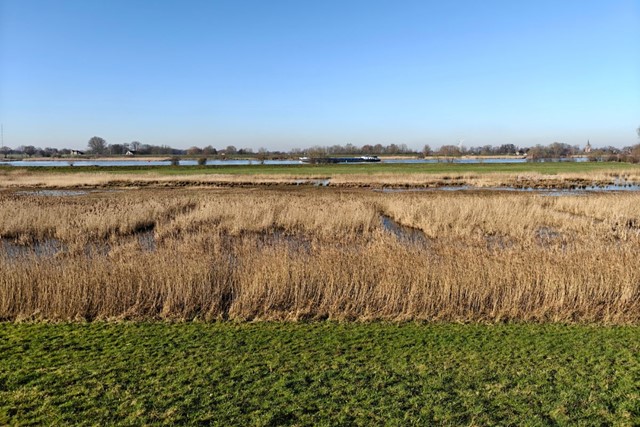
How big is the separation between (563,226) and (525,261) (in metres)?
11.0

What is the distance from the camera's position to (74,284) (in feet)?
26.3

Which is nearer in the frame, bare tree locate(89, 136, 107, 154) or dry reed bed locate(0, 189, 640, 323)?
dry reed bed locate(0, 189, 640, 323)

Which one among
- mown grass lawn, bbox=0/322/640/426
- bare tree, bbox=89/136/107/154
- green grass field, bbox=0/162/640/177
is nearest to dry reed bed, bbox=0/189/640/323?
mown grass lawn, bbox=0/322/640/426

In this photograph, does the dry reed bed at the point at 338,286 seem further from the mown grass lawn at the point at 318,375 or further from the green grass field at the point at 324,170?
the green grass field at the point at 324,170

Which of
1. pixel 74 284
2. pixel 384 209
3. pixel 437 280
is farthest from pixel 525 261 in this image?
pixel 384 209

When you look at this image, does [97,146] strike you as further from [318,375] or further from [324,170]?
[318,375]

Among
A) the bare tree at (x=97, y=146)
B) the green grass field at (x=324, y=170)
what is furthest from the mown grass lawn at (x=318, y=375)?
the bare tree at (x=97, y=146)

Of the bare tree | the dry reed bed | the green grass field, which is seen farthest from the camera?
the bare tree

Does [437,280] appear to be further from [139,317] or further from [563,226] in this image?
[563,226]

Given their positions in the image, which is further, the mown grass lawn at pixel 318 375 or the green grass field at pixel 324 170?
the green grass field at pixel 324 170

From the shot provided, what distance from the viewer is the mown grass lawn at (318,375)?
428cm

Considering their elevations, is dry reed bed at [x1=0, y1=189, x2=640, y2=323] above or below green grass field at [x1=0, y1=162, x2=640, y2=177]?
below

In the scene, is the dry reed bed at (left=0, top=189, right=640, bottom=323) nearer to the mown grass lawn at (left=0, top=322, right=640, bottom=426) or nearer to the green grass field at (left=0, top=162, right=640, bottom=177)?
the mown grass lawn at (left=0, top=322, right=640, bottom=426)

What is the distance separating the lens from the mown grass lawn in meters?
4.28
